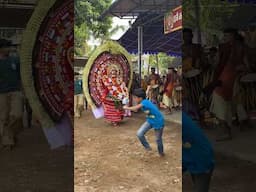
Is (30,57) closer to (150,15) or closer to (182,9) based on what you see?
(182,9)

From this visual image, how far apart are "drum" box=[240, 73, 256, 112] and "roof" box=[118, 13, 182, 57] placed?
37 centimetres

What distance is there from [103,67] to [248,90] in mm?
1058

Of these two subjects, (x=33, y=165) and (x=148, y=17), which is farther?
(x=148, y=17)

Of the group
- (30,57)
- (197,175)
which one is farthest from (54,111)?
(197,175)

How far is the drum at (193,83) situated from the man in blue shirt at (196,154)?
293 mm

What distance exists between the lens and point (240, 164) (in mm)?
1850

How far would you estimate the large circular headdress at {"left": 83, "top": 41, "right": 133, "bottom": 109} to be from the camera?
244 centimetres

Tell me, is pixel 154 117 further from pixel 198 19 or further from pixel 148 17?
pixel 198 19

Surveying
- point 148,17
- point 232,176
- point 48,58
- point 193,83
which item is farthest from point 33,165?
point 148,17

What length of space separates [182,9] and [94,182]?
1.42 m

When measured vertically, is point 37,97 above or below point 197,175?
above

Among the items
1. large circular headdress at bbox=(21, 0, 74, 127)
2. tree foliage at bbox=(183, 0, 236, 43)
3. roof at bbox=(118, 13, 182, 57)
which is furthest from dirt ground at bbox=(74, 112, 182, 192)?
tree foliage at bbox=(183, 0, 236, 43)

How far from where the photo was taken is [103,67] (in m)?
2.58

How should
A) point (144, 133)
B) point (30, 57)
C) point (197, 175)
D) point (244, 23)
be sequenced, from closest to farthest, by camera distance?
point (197, 175), point (30, 57), point (244, 23), point (144, 133)
